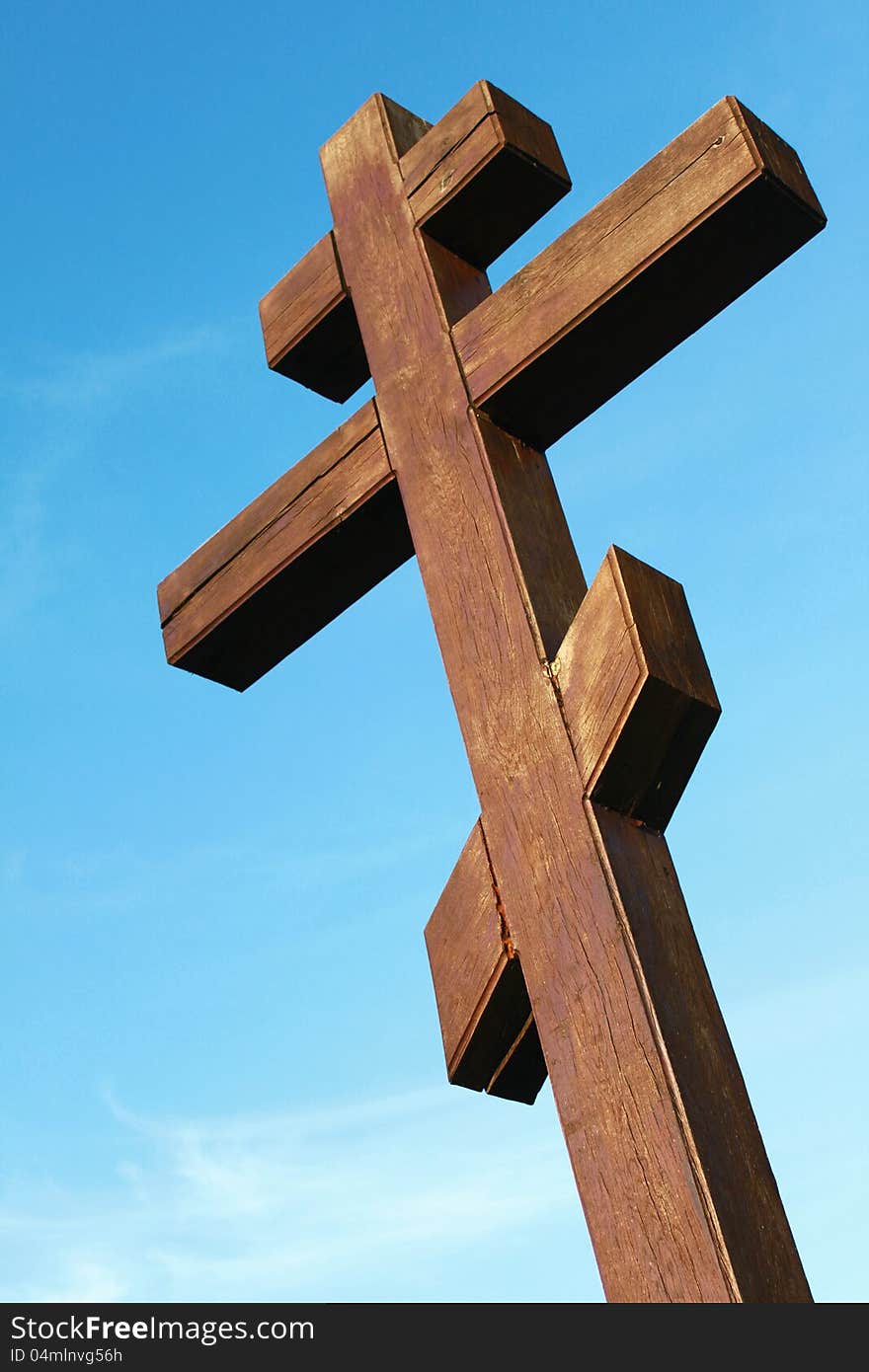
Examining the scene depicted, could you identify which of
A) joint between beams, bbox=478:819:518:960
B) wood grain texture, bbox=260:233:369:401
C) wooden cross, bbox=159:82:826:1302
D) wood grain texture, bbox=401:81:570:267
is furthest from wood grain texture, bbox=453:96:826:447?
joint between beams, bbox=478:819:518:960

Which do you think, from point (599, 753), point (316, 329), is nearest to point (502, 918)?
point (599, 753)

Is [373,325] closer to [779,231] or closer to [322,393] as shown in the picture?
[322,393]

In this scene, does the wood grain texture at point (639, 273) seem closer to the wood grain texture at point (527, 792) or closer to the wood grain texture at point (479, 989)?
the wood grain texture at point (527, 792)

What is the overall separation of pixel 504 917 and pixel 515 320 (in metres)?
0.91

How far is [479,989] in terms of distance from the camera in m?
1.96

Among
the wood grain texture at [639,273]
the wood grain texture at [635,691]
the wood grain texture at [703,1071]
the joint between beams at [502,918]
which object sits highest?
the wood grain texture at [639,273]

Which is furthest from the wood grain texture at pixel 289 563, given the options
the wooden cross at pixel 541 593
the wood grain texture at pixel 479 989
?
the wood grain texture at pixel 479 989

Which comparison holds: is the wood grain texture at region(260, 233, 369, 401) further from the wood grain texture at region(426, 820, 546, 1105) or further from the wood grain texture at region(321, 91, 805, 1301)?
the wood grain texture at region(426, 820, 546, 1105)

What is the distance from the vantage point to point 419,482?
7.27 feet

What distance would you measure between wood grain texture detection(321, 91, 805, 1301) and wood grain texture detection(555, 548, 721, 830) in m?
0.04

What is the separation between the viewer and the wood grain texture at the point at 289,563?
2371 millimetres

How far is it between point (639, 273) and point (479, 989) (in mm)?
1042

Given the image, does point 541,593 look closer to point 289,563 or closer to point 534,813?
point 534,813
